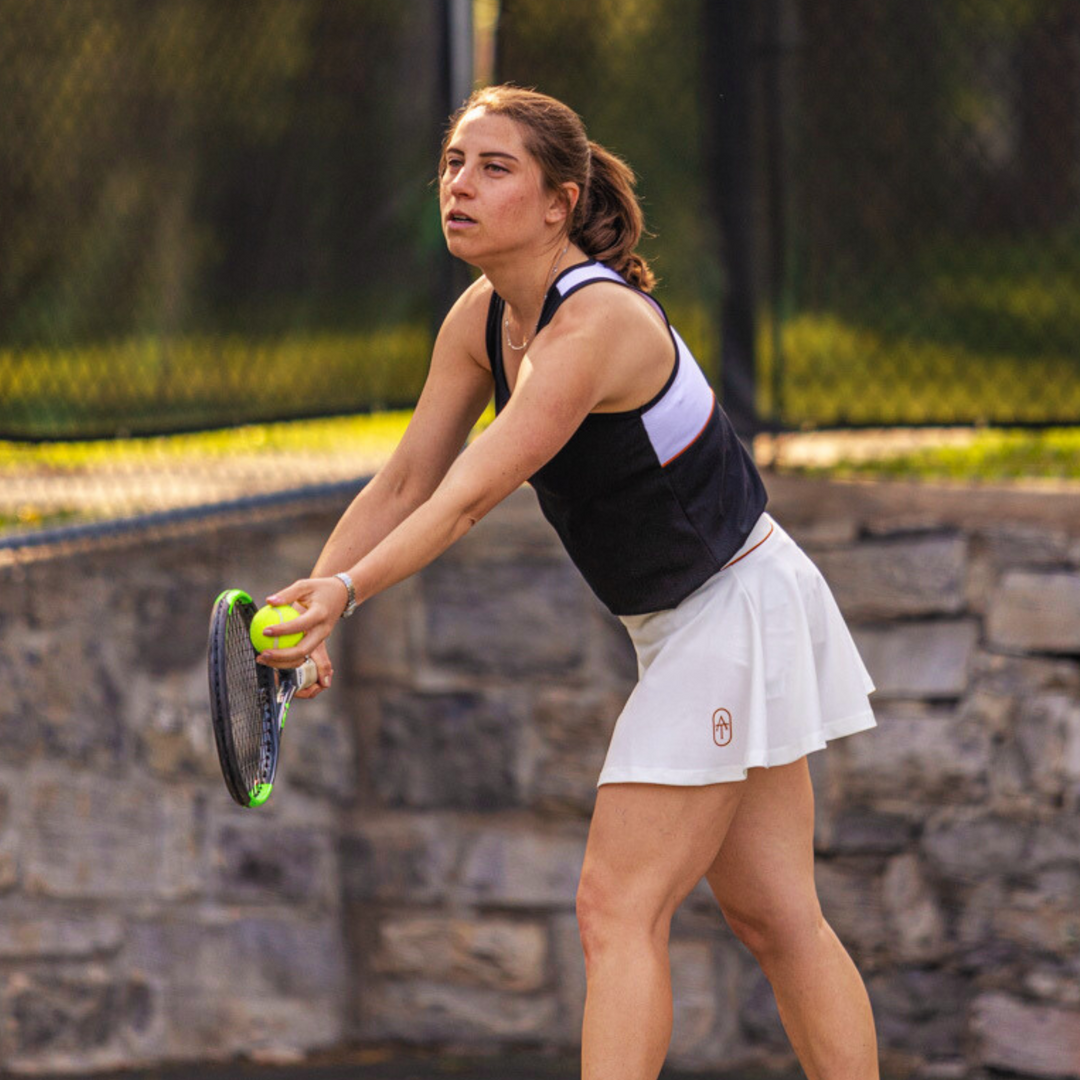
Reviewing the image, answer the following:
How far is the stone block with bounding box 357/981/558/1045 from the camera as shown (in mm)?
4672

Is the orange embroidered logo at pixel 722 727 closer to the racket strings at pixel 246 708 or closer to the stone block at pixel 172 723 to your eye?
the racket strings at pixel 246 708

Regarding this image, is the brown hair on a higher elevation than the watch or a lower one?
higher

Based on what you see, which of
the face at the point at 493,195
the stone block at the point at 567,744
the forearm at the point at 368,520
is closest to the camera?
the face at the point at 493,195

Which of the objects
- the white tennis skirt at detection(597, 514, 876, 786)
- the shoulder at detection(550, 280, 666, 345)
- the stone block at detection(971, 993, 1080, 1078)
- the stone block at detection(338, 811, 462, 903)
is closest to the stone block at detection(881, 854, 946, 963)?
the stone block at detection(971, 993, 1080, 1078)

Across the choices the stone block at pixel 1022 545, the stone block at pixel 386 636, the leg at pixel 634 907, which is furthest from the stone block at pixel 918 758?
the leg at pixel 634 907

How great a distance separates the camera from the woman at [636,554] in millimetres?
2799

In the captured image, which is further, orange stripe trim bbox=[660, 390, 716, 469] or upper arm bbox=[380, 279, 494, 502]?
upper arm bbox=[380, 279, 494, 502]

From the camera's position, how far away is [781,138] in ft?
15.8

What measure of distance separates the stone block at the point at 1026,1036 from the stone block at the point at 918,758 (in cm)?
53

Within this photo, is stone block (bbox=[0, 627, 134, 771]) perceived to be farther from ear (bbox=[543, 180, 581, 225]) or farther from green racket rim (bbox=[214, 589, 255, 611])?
ear (bbox=[543, 180, 581, 225])

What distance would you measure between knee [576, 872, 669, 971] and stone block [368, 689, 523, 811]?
170 centimetres

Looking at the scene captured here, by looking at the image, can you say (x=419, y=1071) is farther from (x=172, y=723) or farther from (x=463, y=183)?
(x=463, y=183)

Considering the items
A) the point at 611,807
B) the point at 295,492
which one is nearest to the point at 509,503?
the point at 295,492

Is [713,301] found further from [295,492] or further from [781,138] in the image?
[295,492]
